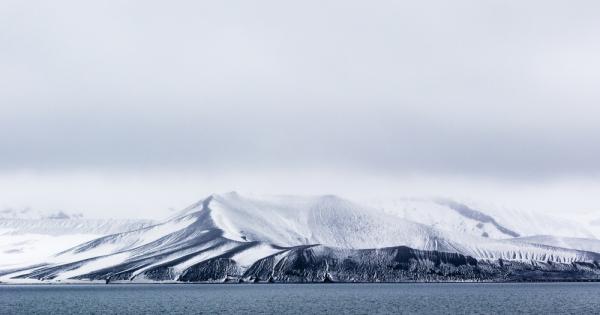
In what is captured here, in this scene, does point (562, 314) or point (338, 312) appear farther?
point (338, 312)

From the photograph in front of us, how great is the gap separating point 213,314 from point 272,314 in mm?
14325

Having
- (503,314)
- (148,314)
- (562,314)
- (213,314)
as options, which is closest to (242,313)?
(213,314)

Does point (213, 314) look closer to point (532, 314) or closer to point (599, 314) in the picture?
point (532, 314)

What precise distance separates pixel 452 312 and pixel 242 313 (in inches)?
2031

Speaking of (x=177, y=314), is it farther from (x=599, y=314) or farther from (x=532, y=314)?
(x=599, y=314)

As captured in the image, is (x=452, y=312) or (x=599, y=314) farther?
(x=452, y=312)

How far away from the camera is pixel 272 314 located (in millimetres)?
196500

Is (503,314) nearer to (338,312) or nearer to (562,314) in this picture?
(562,314)

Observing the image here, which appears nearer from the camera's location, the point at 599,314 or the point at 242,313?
the point at 599,314

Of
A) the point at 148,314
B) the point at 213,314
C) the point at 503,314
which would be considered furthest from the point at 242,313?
the point at 503,314

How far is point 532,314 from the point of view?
189 m

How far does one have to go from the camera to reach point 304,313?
19825cm

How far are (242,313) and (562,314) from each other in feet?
250

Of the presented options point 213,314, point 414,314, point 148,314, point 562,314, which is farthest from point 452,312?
point 148,314
